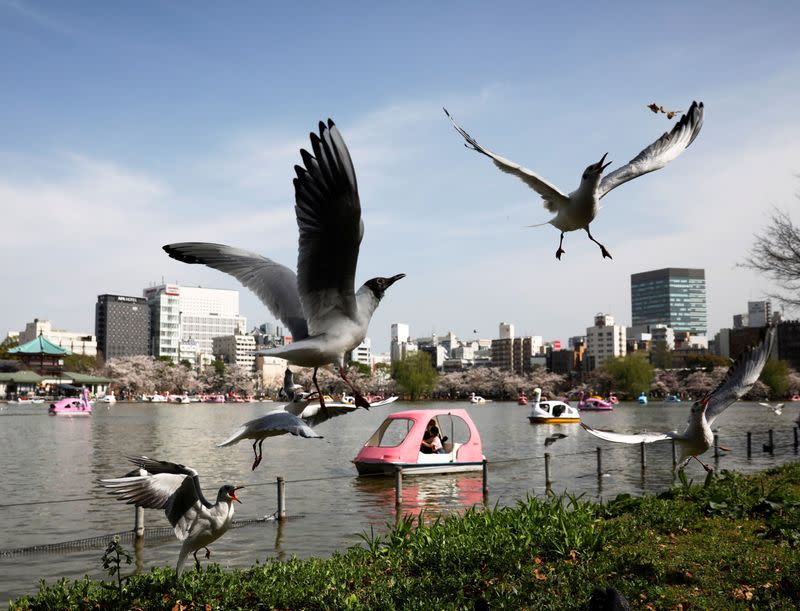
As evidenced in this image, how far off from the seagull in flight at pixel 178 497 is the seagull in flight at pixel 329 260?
246 centimetres

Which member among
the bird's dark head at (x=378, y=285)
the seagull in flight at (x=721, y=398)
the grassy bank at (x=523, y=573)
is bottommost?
the grassy bank at (x=523, y=573)

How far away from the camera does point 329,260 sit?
3.21 metres

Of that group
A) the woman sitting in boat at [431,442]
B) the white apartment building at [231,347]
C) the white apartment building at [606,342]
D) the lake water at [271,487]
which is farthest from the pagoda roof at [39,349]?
the white apartment building at [606,342]

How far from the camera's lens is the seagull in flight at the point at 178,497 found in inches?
214

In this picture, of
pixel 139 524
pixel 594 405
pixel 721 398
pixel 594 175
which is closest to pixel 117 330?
pixel 594 405

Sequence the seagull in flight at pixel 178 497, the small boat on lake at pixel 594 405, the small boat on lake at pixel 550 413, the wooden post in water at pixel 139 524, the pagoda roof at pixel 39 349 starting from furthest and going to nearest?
1. the pagoda roof at pixel 39 349
2. the small boat on lake at pixel 594 405
3. the small boat on lake at pixel 550 413
4. the wooden post in water at pixel 139 524
5. the seagull in flight at pixel 178 497

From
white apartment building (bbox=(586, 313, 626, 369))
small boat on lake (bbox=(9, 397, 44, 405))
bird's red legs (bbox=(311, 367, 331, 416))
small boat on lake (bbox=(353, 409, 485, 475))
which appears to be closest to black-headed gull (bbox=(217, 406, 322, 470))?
bird's red legs (bbox=(311, 367, 331, 416))

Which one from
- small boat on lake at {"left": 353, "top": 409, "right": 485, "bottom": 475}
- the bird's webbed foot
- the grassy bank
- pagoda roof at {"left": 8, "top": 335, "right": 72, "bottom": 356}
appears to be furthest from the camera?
pagoda roof at {"left": 8, "top": 335, "right": 72, "bottom": 356}

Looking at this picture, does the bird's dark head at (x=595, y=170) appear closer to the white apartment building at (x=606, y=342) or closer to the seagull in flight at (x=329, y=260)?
the seagull in flight at (x=329, y=260)

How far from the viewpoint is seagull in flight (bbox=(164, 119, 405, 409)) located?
2.91 meters

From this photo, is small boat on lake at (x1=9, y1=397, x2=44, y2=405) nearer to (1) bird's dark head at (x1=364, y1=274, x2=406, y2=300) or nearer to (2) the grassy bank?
(2) the grassy bank

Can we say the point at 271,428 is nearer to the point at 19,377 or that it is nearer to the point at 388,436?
the point at 388,436

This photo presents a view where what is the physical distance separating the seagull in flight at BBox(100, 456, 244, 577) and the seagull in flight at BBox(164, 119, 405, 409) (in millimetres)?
2457

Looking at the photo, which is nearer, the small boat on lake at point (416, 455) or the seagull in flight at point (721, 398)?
the seagull in flight at point (721, 398)
